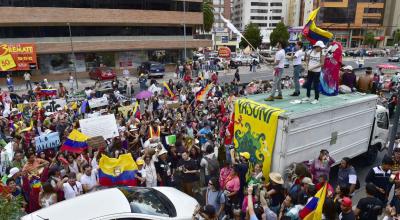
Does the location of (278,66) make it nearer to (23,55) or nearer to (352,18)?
(23,55)

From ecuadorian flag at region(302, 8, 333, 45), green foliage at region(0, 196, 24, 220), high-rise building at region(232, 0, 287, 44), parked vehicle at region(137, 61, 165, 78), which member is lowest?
parked vehicle at region(137, 61, 165, 78)

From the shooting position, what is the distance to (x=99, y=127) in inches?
421

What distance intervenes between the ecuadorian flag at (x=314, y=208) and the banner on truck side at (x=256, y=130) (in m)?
2.16

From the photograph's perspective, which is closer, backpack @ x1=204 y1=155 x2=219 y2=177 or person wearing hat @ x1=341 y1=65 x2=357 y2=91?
backpack @ x1=204 y1=155 x2=219 y2=177

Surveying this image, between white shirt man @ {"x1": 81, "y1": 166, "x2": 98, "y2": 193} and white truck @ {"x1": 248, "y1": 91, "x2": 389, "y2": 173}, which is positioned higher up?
white truck @ {"x1": 248, "y1": 91, "x2": 389, "y2": 173}

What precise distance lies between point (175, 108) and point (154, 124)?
15.5 ft

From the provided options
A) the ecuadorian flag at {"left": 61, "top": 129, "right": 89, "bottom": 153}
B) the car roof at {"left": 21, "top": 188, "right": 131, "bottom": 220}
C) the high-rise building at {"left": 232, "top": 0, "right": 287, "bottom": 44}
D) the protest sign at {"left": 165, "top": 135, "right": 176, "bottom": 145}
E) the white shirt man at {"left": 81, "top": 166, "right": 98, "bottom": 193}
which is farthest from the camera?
the high-rise building at {"left": 232, "top": 0, "right": 287, "bottom": 44}

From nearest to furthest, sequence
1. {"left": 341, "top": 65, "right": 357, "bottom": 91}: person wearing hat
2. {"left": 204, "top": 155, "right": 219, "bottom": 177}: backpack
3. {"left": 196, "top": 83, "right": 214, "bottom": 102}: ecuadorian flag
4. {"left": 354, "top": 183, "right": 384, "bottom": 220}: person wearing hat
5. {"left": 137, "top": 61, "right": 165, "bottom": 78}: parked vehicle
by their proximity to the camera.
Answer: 1. {"left": 354, "top": 183, "right": 384, "bottom": 220}: person wearing hat
2. {"left": 204, "top": 155, "right": 219, "bottom": 177}: backpack
3. {"left": 341, "top": 65, "right": 357, "bottom": 91}: person wearing hat
4. {"left": 196, "top": 83, "right": 214, "bottom": 102}: ecuadorian flag
5. {"left": 137, "top": 61, "right": 165, "bottom": 78}: parked vehicle

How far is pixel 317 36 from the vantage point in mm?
9852

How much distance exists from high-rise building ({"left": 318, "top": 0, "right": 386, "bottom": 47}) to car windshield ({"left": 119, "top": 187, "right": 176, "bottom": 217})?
8736 centimetres

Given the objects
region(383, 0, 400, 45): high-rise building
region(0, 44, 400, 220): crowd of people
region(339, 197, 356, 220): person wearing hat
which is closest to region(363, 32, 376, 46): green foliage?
region(383, 0, 400, 45): high-rise building

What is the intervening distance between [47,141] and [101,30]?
28630 mm

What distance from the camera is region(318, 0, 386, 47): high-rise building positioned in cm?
8488

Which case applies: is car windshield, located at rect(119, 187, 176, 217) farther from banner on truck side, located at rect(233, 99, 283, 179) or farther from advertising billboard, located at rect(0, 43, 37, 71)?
advertising billboard, located at rect(0, 43, 37, 71)
